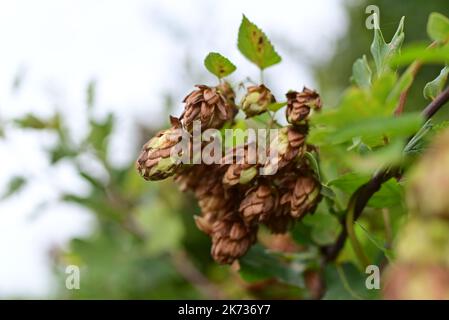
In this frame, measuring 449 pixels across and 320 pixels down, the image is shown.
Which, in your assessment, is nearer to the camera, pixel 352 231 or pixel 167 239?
pixel 352 231

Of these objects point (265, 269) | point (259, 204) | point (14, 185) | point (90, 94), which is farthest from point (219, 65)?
point (14, 185)

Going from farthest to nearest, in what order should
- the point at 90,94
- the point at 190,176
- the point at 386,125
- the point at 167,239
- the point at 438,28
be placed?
1. the point at 167,239
2. the point at 90,94
3. the point at 190,176
4. the point at 438,28
5. the point at 386,125

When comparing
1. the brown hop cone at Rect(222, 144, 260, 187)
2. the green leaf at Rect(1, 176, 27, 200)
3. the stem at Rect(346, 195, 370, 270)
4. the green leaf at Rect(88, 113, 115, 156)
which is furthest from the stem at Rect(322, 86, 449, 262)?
the green leaf at Rect(1, 176, 27, 200)

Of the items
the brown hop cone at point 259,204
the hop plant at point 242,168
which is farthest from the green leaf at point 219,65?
the brown hop cone at point 259,204

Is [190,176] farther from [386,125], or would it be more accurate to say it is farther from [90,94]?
[90,94]
